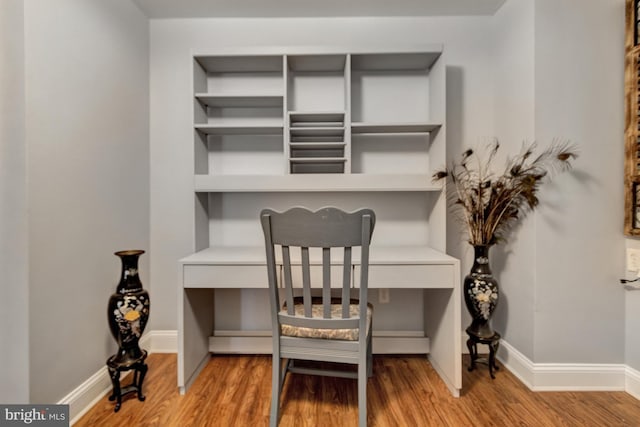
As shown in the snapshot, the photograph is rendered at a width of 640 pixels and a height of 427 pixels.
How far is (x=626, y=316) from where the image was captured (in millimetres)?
1718

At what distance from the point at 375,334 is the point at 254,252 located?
1.03m

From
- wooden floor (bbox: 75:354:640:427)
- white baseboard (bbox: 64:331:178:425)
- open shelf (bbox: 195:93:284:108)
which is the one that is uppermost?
open shelf (bbox: 195:93:284:108)

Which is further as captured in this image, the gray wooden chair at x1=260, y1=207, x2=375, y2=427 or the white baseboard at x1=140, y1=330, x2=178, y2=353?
the white baseboard at x1=140, y1=330, x2=178, y2=353

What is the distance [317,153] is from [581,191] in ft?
5.07

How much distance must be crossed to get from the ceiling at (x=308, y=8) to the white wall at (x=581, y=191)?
552 millimetres

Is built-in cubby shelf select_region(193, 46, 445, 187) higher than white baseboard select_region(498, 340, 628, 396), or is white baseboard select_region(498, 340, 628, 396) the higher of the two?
built-in cubby shelf select_region(193, 46, 445, 187)

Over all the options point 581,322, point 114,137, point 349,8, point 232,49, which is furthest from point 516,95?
point 114,137

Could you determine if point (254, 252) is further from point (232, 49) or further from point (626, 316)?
point (626, 316)

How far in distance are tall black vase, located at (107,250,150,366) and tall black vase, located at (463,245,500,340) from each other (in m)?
1.85

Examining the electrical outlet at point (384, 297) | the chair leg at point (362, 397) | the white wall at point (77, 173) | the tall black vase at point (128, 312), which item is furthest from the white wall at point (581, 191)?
the white wall at point (77, 173)

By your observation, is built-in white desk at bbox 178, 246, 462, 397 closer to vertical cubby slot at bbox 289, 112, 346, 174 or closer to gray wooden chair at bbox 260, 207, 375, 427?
gray wooden chair at bbox 260, 207, 375, 427

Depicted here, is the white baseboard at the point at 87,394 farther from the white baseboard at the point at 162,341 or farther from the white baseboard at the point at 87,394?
the white baseboard at the point at 162,341

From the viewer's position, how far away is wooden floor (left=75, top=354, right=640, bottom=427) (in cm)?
149

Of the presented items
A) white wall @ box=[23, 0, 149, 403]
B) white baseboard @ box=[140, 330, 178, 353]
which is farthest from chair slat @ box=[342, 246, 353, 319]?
white baseboard @ box=[140, 330, 178, 353]
